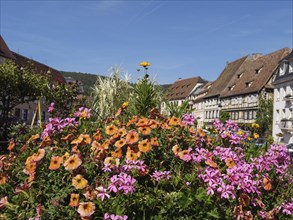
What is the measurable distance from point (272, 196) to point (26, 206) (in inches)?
71.2

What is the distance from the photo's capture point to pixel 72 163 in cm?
261

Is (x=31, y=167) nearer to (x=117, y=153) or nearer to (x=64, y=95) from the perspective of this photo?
(x=117, y=153)

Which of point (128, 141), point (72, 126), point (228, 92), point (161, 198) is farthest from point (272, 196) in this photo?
point (228, 92)

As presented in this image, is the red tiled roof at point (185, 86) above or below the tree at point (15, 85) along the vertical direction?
above

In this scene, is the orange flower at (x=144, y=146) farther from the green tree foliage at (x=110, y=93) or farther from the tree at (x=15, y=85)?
the tree at (x=15, y=85)

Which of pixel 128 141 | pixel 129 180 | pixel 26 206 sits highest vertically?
pixel 128 141

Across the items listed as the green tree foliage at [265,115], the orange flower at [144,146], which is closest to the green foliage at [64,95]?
the orange flower at [144,146]

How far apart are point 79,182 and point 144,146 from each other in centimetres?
59

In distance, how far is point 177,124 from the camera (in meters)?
3.34

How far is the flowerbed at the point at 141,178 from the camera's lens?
2424mm

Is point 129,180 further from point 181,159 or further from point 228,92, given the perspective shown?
point 228,92

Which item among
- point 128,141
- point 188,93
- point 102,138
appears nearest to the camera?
point 128,141

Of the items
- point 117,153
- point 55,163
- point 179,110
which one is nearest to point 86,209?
point 55,163

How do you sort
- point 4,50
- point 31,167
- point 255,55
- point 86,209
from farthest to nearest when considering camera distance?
point 255,55 < point 4,50 < point 31,167 < point 86,209
